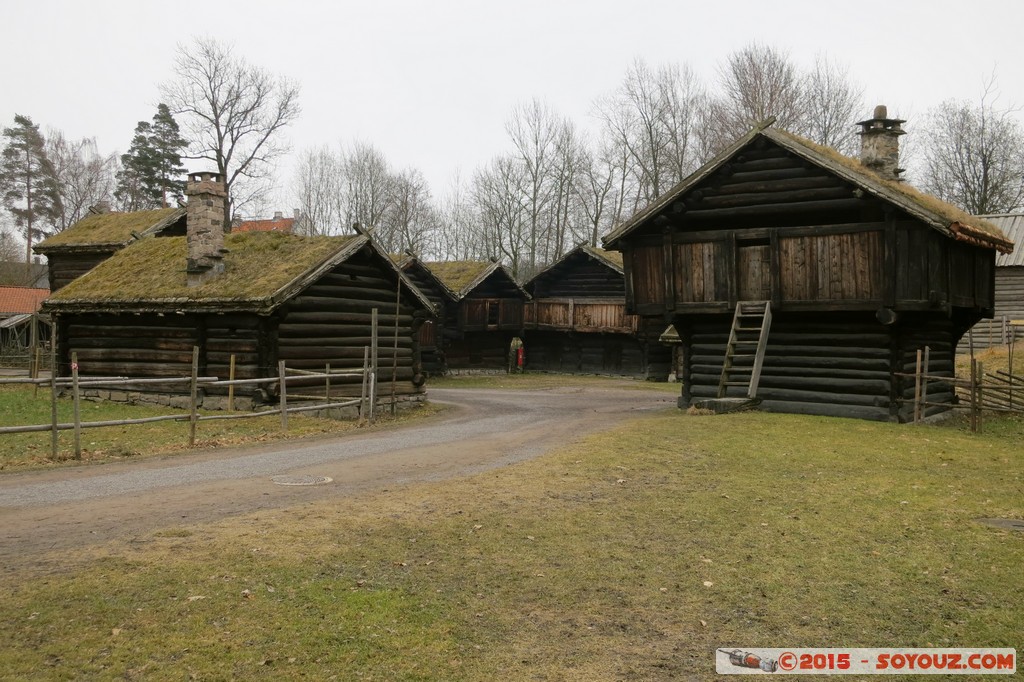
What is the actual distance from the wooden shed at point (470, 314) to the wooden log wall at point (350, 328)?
13.3 m

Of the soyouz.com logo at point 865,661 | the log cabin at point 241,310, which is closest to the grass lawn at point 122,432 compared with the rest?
the log cabin at point 241,310

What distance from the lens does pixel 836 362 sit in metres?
21.9

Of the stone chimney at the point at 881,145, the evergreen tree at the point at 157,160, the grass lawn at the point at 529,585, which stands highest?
the evergreen tree at the point at 157,160

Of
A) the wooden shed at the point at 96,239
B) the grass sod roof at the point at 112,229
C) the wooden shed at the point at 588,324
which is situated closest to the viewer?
the grass sod roof at the point at 112,229

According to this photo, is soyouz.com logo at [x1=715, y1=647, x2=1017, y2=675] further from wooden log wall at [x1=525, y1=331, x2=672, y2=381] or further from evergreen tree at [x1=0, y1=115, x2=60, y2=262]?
evergreen tree at [x1=0, y1=115, x2=60, y2=262]

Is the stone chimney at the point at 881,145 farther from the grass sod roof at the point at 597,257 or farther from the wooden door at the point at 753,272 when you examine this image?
the grass sod roof at the point at 597,257

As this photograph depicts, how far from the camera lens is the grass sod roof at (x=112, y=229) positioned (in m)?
39.5

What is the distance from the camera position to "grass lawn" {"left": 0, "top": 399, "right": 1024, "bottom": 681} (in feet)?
20.6

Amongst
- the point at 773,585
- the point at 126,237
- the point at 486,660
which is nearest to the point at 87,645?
the point at 486,660

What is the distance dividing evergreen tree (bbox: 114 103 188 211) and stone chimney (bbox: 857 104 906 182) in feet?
178

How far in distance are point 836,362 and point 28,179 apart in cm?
6486

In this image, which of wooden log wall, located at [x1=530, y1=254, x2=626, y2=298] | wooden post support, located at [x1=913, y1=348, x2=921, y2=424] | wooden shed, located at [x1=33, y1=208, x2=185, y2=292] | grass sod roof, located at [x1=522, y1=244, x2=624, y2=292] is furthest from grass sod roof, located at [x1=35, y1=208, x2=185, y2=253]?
wooden post support, located at [x1=913, y1=348, x2=921, y2=424]

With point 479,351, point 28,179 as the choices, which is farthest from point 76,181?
point 479,351

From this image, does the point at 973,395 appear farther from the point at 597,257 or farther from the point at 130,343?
the point at 597,257
